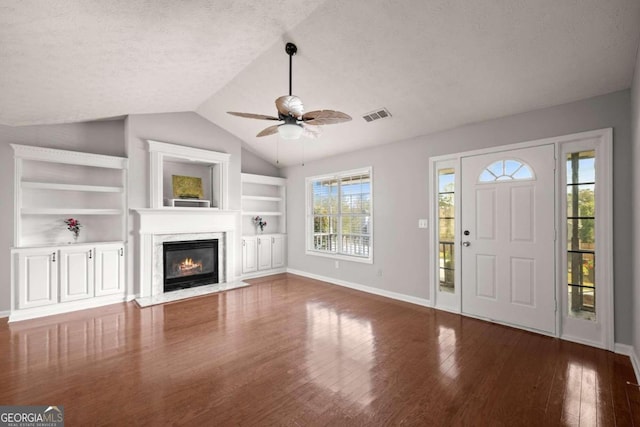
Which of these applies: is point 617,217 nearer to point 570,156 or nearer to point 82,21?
point 570,156

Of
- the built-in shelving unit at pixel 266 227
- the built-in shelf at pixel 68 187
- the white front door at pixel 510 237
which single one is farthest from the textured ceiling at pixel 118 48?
the white front door at pixel 510 237

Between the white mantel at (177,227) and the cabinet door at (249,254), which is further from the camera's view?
the cabinet door at (249,254)

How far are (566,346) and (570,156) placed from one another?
2.08m

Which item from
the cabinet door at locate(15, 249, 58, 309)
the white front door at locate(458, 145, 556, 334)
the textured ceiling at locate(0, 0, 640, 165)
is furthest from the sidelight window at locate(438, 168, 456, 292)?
the cabinet door at locate(15, 249, 58, 309)

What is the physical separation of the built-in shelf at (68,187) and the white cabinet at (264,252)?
289 cm

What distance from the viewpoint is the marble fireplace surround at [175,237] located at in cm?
476

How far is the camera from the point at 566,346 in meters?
3.04

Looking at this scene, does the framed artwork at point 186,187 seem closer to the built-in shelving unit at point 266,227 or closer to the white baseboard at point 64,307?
the built-in shelving unit at point 266,227

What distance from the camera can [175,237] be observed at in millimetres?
5172

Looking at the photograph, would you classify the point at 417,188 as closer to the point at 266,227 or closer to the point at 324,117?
the point at 324,117

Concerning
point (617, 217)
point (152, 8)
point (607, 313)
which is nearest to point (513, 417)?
point (607, 313)

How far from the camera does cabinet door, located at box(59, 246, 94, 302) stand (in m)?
4.09

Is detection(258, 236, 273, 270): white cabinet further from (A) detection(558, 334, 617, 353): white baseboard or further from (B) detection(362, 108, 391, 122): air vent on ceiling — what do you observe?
(A) detection(558, 334, 617, 353): white baseboard
